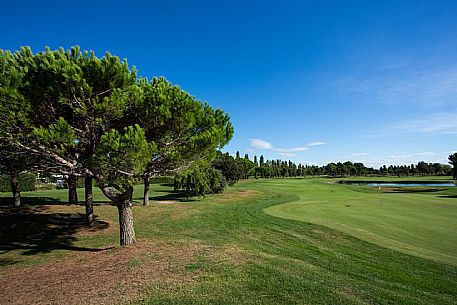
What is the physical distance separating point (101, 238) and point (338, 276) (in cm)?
1159

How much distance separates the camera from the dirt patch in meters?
6.77

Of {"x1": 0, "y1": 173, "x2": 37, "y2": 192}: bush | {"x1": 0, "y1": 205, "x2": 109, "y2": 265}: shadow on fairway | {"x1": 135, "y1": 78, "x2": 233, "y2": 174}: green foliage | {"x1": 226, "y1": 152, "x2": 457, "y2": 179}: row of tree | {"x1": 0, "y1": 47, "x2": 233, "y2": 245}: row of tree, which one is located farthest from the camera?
{"x1": 226, "y1": 152, "x2": 457, "y2": 179}: row of tree

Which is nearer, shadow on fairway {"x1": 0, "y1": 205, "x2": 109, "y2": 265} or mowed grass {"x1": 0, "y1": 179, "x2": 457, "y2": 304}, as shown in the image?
mowed grass {"x1": 0, "y1": 179, "x2": 457, "y2": 304}

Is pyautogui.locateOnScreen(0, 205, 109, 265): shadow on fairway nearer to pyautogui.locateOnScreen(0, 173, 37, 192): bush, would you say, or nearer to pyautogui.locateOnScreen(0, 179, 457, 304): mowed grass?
pyautogui.locateOnScreen(0, 179, 457, 304): mowed grass

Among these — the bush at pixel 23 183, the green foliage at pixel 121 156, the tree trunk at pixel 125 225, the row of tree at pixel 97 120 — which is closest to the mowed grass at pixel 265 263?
the tree trunk at pixel 125 225

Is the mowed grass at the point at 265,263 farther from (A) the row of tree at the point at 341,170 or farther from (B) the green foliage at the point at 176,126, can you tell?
(A) the row of tree at the point at 341,170

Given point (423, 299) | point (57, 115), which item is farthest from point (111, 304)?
point (423, 299)

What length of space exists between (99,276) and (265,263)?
5172mm

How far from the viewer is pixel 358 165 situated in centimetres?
15638

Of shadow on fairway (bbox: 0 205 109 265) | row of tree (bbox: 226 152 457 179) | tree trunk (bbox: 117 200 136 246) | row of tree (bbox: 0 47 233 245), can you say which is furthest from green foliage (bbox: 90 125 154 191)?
row of tree (bbox: 226 152 457 179)

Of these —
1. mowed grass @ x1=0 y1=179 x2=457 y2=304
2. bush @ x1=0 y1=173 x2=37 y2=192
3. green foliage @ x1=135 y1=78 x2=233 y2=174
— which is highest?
green foliage @ x1=135 y1=78 x2=233 y2=174

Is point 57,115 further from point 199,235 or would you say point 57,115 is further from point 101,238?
point 199,235

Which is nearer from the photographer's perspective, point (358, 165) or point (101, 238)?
point (101, 238)

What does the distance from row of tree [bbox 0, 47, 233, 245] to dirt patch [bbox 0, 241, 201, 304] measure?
2.02m
